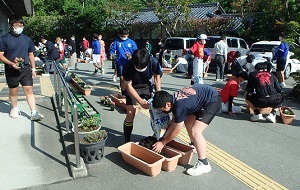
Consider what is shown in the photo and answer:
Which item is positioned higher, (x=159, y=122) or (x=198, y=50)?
A: (x=198, y=50)

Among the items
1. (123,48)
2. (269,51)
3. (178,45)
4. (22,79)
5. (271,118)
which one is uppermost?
(178,45)

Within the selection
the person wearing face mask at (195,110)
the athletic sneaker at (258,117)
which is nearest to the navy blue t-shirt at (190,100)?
the person wearing face mask at (195,110)

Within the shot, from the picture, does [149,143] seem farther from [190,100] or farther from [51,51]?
[51,51]

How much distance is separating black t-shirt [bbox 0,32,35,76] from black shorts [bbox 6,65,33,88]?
0.07 meters

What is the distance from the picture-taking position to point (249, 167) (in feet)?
13.8

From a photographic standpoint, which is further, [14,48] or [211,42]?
[211,42]

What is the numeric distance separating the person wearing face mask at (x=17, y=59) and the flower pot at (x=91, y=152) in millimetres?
2006

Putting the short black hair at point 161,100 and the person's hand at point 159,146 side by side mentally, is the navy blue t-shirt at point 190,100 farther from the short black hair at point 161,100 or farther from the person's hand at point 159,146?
the person's hand at point 159,146

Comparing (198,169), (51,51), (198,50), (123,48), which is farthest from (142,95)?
(51,51)

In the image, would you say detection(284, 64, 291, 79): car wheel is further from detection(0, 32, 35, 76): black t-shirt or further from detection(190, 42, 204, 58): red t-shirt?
detection(0, 32, 35, 76): black t-shirt

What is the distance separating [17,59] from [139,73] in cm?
242

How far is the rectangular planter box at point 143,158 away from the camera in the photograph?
382 centimetres

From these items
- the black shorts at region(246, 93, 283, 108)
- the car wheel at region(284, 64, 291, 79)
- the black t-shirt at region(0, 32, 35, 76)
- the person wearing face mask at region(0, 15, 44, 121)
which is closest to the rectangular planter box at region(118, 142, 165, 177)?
the person wearing face mask at region(0, 15, 44, 121)

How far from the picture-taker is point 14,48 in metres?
5.40
